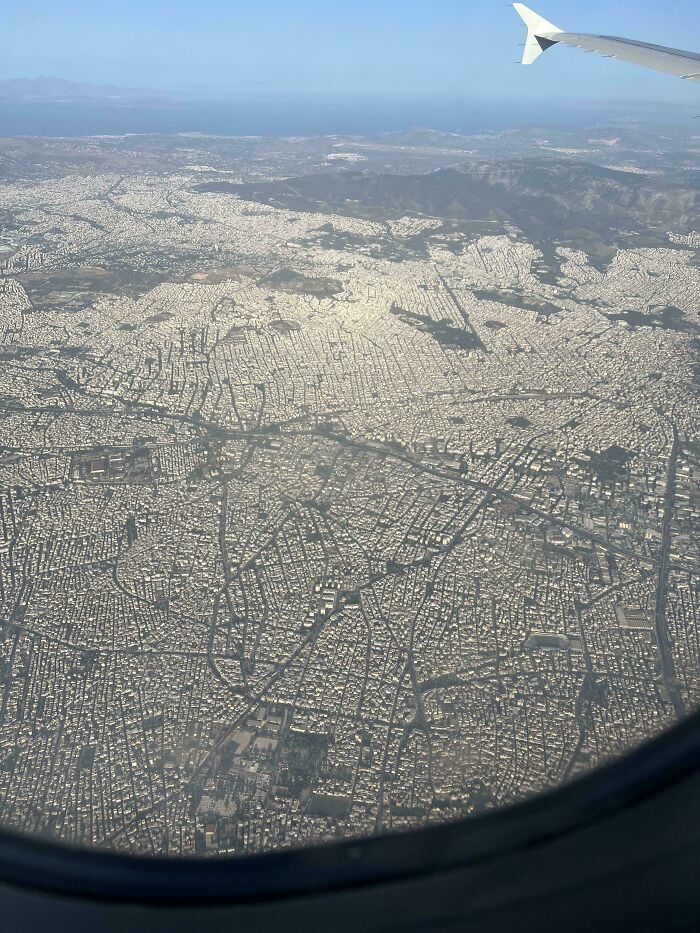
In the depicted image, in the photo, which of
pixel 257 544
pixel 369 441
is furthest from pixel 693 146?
pixel 257 544

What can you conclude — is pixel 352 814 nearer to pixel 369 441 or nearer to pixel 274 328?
pixel 369 441

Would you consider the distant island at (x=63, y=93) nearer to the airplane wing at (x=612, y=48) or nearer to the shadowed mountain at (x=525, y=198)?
the shadowed mountain at (x=525, y=198)

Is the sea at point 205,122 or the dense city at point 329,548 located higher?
the sea at point 205,122

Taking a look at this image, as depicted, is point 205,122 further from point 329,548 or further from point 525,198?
point 329,548

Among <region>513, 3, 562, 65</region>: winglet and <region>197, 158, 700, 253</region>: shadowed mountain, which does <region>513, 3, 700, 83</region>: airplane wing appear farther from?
<region>197, 158, 700, 253</region>: shadowed mountain

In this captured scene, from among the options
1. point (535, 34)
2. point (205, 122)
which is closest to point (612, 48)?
point (535, 34)

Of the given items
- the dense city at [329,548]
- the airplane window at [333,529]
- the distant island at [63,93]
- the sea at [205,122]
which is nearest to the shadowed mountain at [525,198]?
the airplane window at [333,529]

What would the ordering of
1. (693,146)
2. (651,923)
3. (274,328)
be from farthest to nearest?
(693,146)
(274,328)
(651,923)

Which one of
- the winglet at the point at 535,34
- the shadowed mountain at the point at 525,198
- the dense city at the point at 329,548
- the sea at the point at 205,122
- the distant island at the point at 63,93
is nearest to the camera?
the dense city at the point at 329,548
